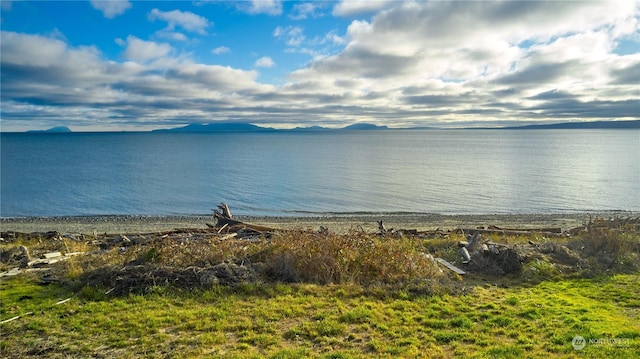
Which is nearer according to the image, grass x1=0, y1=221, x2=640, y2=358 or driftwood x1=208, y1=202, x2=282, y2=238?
grass x1=0, y1=221, x2=640, y2=358

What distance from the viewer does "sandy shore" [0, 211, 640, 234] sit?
27.5 meters

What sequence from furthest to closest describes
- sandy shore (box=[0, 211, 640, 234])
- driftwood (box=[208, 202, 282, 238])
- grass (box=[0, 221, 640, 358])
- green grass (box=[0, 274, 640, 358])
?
sandy shore (box=[0, 211, 640, 234]) → driftwood (box=[208, 202, 282, 238]) → grass (box=[0, 221, 640, 358]) → green grass (box=[0, 274, 640, 358])

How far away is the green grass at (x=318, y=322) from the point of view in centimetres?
652

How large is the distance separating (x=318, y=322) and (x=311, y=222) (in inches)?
886

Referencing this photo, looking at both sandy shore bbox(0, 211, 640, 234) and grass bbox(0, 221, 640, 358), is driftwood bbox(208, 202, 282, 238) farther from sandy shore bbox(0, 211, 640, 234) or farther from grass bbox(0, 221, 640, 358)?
sandy shore bbox(0, 211, 640, 234)

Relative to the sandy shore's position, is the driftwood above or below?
above

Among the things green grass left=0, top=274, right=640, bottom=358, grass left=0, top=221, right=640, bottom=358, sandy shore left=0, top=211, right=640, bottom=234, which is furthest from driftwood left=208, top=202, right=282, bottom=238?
sandy shore left=0, top=211, right=640, bottom=234

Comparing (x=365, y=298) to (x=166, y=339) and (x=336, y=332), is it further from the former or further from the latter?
(x=166, y=339)

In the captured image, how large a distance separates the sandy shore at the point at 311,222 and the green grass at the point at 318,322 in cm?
1694

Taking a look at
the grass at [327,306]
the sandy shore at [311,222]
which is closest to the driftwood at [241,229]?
the grass at [327,306]

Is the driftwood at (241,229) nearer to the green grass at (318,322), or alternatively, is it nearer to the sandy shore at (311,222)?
the green grass at (318,322)

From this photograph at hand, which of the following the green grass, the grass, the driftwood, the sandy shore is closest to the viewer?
the green grass

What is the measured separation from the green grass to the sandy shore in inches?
667

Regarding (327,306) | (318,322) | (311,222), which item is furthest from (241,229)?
(311,222)
